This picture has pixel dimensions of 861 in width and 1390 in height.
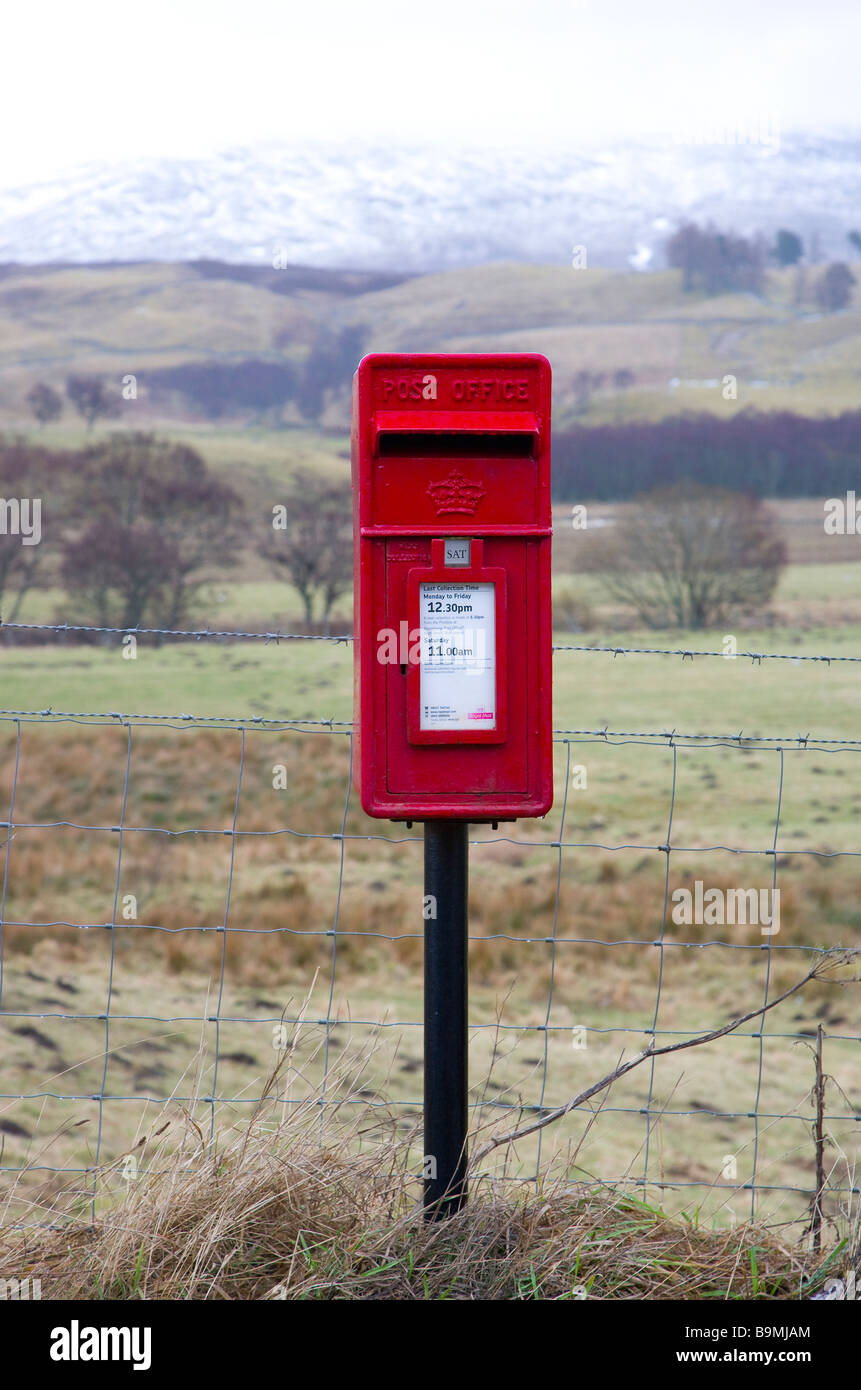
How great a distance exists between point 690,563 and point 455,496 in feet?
105

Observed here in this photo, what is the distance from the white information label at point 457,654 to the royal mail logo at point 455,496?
0.49 ft

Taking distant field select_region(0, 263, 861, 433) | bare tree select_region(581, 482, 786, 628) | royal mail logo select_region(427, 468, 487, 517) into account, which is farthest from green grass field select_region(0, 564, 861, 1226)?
distant field select_region(0, 263, 861, 433)

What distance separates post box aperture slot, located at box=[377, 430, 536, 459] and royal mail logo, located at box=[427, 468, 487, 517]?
2.3 inches

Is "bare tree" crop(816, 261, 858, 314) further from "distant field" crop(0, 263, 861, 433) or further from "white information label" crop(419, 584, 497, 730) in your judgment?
"white information label" crop(419, 584, 497, 730)

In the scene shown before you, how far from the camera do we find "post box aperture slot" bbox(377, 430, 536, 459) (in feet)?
7.18

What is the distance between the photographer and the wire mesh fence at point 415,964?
2.89 meters

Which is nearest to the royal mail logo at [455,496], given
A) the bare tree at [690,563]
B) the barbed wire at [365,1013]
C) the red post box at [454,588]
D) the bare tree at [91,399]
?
the red post box at [454,588]

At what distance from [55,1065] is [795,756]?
15904mm

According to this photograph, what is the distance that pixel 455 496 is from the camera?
2.21 m

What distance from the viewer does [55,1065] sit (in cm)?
605

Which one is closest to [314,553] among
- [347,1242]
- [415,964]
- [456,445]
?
[415,964]

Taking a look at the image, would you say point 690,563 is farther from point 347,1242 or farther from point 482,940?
point 347,1242
